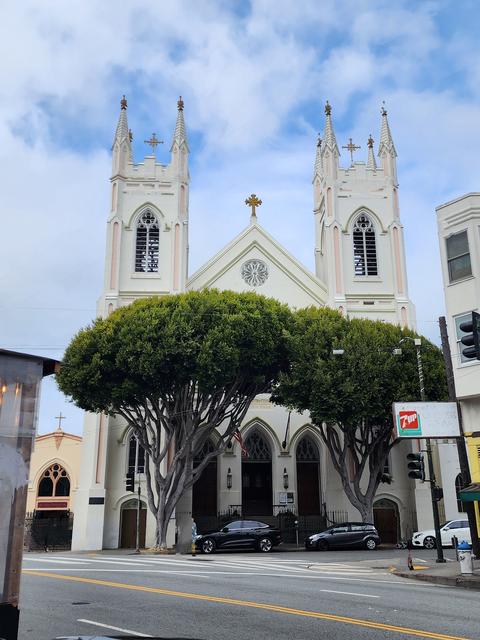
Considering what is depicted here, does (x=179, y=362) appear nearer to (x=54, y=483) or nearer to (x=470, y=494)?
(x=470, y=494)

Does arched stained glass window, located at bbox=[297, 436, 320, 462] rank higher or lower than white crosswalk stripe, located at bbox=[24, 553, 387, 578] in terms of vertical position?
higher

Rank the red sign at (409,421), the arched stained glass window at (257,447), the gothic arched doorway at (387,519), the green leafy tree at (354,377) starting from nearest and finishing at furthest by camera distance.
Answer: the red sign at (409,421), the green leafy tree at (354,377), the gothic arched doorway at (387,519), the arched stained glass window at (257,447)

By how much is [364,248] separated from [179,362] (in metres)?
17.2

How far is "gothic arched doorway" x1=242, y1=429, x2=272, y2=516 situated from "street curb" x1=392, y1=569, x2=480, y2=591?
66.1ft

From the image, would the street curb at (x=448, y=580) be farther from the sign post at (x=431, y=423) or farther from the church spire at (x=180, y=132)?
the church spire at (x=180, y=132)

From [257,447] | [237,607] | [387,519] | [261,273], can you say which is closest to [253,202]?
[261,273]

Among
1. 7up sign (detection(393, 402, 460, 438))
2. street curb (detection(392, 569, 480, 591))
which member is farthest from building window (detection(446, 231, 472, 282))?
street curb (detection(392, 569, 480, 591))

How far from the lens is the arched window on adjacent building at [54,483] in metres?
44.7

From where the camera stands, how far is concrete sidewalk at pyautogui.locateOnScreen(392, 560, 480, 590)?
48.2 feet

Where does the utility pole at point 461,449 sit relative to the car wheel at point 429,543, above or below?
above

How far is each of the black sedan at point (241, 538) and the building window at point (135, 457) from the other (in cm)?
938

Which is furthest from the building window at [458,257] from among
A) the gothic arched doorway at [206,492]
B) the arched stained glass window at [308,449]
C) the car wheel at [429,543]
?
the gothic arched doorway at [206,492]

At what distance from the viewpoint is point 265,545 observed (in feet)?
91.7

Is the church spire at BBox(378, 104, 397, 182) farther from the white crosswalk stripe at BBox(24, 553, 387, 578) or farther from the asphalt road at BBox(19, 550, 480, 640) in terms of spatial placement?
the asphalt road at BBox(19, 550, 480, 640)
